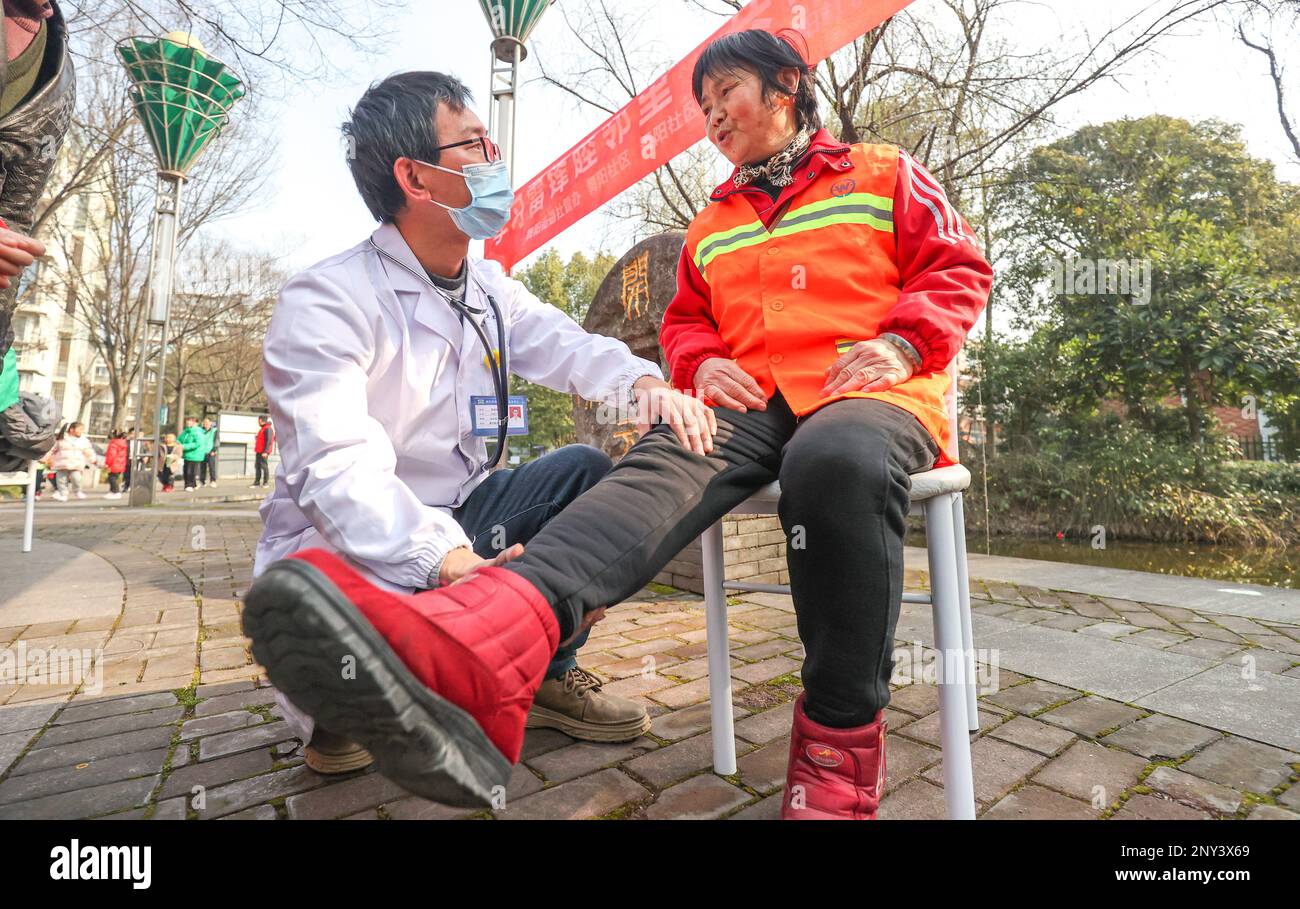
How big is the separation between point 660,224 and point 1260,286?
7.63m

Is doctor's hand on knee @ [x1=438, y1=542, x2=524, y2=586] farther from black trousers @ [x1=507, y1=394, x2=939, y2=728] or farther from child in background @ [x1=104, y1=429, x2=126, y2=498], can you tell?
child in background @ [x1=104, y1=429, x2=126, y2=498]

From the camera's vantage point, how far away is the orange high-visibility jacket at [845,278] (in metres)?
1.38

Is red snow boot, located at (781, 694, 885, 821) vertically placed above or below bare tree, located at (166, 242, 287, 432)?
below

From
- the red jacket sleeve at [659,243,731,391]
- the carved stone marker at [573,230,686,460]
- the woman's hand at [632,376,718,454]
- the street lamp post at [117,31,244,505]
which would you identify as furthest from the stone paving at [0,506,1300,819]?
the street lamp post at [117,31,244,505]

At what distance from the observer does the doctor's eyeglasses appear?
166cm

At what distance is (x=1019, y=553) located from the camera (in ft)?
22.5

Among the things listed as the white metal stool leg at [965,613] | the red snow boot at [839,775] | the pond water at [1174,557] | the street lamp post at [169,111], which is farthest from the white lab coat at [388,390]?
the pond water at [1174,557]

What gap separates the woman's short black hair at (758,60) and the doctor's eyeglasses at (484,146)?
0.52m

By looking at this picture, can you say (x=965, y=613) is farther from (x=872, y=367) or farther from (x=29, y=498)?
(x=29, y=498)

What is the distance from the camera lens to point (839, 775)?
3.73 ft

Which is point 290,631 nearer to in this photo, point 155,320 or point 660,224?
point 660,224

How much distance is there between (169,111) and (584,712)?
9876 millimetres

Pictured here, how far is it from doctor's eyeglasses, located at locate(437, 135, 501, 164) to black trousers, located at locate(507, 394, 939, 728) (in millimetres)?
980

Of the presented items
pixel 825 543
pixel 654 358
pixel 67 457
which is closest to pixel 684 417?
pixel 825 543
